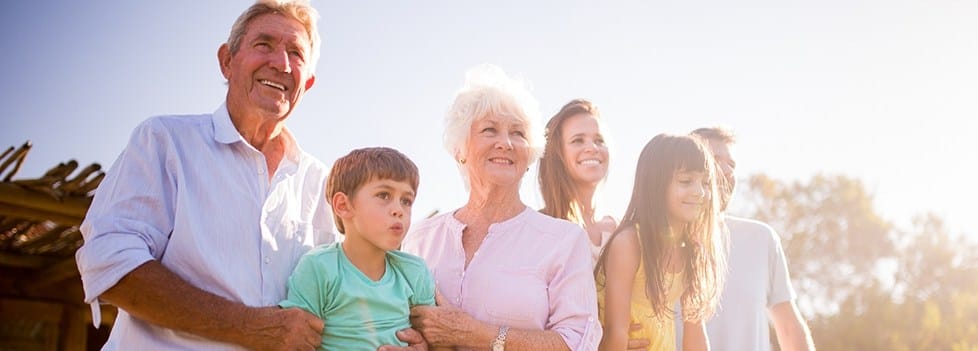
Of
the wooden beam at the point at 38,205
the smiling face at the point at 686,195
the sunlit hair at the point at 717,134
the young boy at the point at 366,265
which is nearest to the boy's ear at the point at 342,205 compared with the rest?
the young boy at the point at 366,265

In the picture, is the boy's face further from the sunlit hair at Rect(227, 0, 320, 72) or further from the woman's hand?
the sunlit hair at Rect(227, 0, 320, 72)

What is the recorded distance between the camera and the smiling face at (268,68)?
3.03 m

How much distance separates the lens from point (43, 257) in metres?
6.97

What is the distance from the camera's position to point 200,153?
2877mm

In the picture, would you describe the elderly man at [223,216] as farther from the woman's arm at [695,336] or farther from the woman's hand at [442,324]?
the woman's arm at [695,336]

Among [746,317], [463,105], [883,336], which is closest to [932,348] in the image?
[883,336]

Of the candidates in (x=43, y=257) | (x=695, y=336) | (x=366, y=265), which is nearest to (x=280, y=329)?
(x=366, y=265)

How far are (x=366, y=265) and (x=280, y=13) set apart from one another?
91cm

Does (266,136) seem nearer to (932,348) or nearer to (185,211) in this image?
(185,211)

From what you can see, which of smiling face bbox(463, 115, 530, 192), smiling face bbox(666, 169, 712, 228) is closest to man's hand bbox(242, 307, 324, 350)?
smiling face bbox(463, 115, 530, 192)

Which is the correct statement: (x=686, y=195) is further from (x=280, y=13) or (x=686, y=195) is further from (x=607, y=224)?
(x=280, y=13)

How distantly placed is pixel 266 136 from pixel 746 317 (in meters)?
2.40

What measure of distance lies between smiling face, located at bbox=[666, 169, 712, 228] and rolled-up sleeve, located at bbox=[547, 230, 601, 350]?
2.06ft

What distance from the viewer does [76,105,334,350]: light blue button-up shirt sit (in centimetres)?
267
